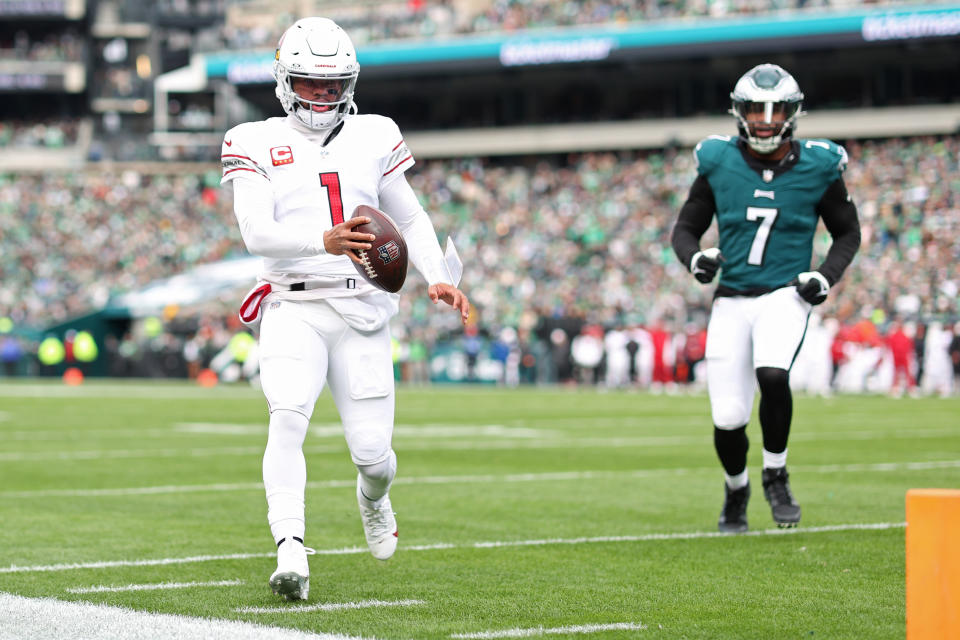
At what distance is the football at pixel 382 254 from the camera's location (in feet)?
15.4

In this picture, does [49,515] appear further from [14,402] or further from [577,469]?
[14,402]

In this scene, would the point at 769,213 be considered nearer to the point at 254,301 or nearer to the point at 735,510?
the point at 735,510

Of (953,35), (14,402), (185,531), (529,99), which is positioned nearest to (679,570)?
(185,531)

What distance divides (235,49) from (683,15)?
14062 mm

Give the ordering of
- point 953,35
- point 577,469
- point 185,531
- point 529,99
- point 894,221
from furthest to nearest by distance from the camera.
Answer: point 529,99 → point 953,35 → point 894,221 → point 577,469 → point 185,531

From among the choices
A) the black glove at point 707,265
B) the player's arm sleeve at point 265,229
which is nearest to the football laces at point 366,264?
the player's arm sleeve at point 265,229

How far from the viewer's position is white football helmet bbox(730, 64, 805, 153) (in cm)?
636

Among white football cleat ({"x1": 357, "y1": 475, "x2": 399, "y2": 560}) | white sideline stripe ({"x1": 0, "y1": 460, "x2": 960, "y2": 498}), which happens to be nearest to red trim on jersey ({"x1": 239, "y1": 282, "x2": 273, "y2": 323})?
white football cleat ({"x1": 357, "y1": 475, "x2": 399, "y2": 560})

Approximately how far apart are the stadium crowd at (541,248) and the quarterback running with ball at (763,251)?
1671 centimetres

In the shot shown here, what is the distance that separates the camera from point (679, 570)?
17.2 feet

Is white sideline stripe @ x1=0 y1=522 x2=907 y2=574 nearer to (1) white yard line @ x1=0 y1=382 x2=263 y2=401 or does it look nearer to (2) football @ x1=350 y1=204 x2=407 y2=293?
(2) football @ x1=350 y1=204 x2=407 y2=293

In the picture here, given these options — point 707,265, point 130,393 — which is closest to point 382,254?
point 707,265

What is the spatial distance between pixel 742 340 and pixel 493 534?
1.38m

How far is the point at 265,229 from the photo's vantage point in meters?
4.72
